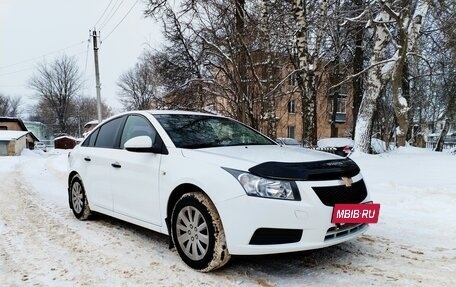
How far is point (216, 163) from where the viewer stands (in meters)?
3.47

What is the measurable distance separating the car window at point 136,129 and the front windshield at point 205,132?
0.50 feet

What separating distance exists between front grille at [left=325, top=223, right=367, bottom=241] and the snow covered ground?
0.35 metres

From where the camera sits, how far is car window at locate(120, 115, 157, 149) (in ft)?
14.5

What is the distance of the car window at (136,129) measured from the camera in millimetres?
4414

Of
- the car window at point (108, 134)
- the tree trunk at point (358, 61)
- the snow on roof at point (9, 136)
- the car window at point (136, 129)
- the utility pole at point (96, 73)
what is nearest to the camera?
the car window at point (136, 129)

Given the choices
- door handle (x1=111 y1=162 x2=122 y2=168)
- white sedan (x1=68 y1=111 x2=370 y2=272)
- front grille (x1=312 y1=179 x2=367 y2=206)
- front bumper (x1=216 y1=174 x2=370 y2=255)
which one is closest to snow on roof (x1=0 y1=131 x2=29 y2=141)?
door handle (x1=111 y1=162 x2=122 y2=168)

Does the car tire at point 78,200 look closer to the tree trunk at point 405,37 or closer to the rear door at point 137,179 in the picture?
the rear door at point 137,179

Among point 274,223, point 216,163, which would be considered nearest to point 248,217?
point 274,223

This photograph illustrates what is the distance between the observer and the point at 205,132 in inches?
176

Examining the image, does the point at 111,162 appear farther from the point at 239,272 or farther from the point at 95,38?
the point at 95,38

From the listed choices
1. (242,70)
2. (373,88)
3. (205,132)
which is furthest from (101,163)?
(373,88)

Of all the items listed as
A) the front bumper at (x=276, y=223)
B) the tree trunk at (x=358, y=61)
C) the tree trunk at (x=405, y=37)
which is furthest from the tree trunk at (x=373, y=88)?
the front bumper at (x=276, y=223)

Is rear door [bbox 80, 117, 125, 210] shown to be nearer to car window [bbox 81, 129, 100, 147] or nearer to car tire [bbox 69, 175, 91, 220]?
car window [bbox 81, 129, 100, 147]

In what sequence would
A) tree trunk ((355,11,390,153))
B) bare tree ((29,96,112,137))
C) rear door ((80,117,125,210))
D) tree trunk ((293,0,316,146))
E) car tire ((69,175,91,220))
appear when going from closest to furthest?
rear door ((80,117,125,210)) → car tire ((69,175,91,220)) → tree trunk ((355,11,390,153)) → tree trunk ((293,0,316,146)) → bare tree ((29,96,112,137))
